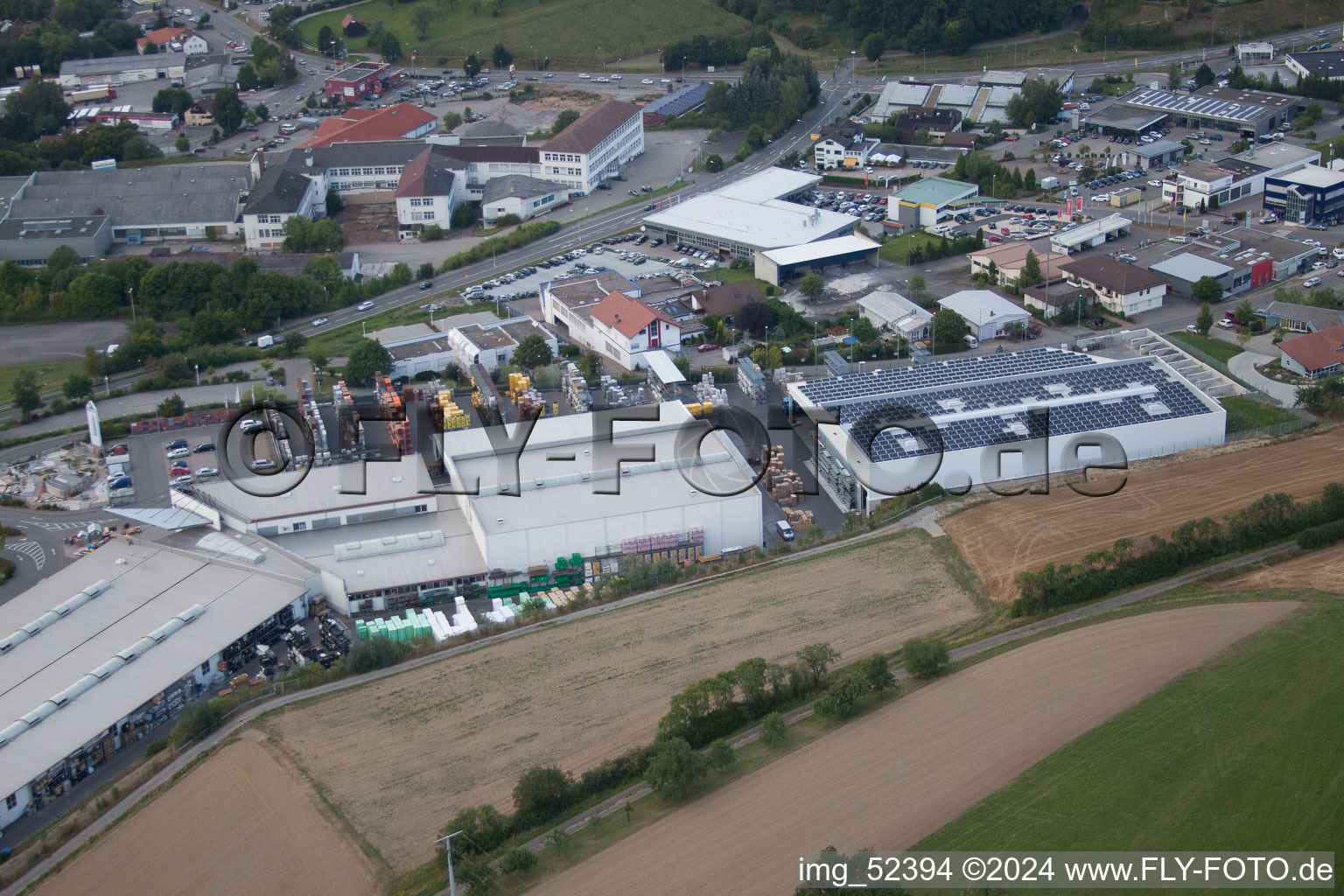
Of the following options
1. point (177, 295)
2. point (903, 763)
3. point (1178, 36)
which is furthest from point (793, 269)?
point (1178, 36)

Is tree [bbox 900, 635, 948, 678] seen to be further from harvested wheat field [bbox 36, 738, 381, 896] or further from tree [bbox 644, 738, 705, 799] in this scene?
harvested wheat field [bbox 36, 738, 381, 896]

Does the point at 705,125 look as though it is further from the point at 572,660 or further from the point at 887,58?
the point at 572,660

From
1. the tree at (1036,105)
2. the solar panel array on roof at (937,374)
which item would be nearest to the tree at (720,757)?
the solar panel array on roof at (937,374)

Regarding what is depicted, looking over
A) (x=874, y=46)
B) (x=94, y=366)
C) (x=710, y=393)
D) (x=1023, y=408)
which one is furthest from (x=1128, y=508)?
(x=874, y=46)

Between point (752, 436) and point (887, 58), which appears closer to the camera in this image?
point (752, 436)

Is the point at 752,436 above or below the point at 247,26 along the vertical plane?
below

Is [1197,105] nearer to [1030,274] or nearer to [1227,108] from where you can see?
[1227,108]

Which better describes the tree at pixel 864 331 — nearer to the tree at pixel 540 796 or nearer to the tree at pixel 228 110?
the tree at pixel 540 796
